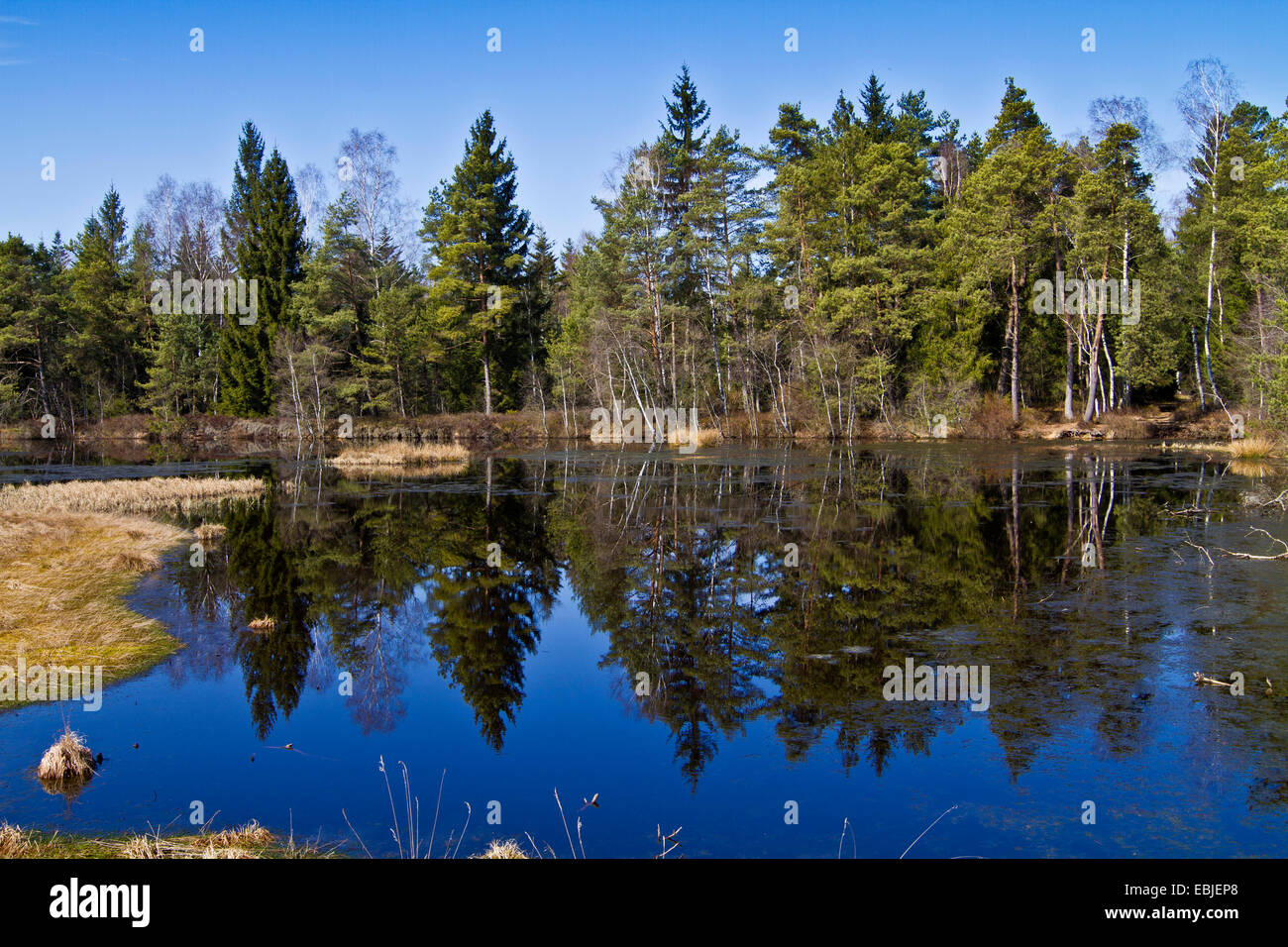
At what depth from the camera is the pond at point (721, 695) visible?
5875 mm

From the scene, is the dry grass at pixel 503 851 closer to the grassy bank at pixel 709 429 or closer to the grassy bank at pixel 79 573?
the grassy bank at pixel 79 573

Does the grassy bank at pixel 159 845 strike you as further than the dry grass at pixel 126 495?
No

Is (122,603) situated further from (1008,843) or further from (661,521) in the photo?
(1008,843)

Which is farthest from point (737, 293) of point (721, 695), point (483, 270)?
point (721, 695)

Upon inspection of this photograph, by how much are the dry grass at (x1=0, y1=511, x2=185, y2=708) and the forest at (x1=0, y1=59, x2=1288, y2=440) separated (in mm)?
32584

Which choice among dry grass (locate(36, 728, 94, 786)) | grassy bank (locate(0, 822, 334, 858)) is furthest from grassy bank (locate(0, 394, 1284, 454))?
dry grass (locate(36, 728, 94, 786))

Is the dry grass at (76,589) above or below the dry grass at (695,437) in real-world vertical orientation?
below

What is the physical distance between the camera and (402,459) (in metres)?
41.6

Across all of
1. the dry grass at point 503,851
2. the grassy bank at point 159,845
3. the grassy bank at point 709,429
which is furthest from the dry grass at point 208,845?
the grassy bank at point 709,429

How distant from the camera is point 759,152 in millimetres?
49344

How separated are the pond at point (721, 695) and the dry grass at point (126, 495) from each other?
672 centimetres

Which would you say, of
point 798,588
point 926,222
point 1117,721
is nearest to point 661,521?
point 798,588

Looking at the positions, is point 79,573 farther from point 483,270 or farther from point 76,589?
point 483,270

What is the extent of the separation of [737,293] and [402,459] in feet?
67.4
